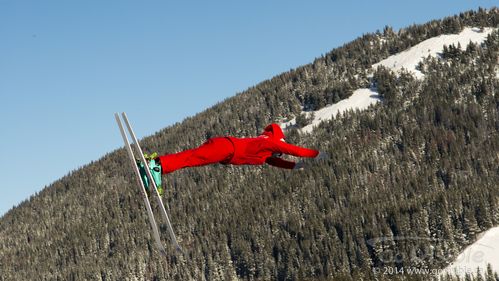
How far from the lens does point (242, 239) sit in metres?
195

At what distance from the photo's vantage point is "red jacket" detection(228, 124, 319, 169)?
24188 millimetres

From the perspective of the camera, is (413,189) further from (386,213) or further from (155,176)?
(155,176)

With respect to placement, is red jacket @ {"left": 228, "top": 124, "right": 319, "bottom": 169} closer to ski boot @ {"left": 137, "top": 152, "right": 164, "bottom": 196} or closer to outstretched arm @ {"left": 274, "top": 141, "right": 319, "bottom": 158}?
outstretched arm @ {"left": 274, "top": 141, "right": 319, "bottom": 158}

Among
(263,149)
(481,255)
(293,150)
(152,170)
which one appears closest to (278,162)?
(293,150)

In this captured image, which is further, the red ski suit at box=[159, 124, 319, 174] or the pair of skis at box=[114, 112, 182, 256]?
the red ski suit at box=[159, 124, 319, 174]

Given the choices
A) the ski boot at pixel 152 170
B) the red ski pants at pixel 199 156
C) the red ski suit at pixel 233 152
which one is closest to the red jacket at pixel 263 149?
the red ski suit at pixel 233 152

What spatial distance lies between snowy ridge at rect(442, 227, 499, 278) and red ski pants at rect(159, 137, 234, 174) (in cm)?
14160

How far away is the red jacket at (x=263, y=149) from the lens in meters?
24.2

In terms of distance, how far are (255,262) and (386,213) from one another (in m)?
35.5

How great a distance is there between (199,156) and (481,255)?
5995 inches

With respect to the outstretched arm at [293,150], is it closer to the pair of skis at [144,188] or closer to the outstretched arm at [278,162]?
the outstretched arm at [278,162]

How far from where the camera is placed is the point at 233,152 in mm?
23938

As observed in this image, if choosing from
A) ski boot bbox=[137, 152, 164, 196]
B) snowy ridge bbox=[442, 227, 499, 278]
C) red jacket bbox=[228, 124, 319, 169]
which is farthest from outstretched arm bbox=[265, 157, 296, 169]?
snowy ridge bbox=[442, 227, 499, 278]

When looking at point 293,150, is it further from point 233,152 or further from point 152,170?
point 152,170
